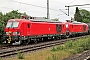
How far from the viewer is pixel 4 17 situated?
28.4 m

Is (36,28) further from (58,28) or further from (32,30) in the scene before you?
(58,28)

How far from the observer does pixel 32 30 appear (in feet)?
90.3

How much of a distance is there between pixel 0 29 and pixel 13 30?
5.78 ft

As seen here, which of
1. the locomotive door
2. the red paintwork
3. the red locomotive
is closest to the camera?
the red locomotive

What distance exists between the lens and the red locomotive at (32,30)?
24.8 metres

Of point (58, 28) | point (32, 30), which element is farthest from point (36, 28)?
point (58, 28)

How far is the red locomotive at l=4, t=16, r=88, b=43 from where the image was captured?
24.8 meters

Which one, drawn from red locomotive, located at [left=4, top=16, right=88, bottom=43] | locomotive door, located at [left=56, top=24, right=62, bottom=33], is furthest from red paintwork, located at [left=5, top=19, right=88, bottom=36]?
locomotive door, located at [left=56, top=24, right=62, bottom=33]

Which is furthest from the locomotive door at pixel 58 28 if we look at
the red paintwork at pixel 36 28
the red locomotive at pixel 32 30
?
the red paintwork at pixel 36 28

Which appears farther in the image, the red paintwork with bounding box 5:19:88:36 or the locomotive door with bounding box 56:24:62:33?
the locomotive door with bounding box 56:24:62:33

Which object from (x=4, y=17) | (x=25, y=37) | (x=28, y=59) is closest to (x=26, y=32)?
(x=25, y=37)

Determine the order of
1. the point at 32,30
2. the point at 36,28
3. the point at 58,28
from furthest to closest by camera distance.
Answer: the point at 58,28, the point at 36,28, the point at 32,30

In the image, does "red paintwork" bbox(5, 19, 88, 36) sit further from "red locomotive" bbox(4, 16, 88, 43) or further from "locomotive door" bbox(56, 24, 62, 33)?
"locomotive door" bbox(56, 24, 62, 33)

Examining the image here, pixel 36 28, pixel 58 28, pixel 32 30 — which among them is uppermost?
pixel 36 28
